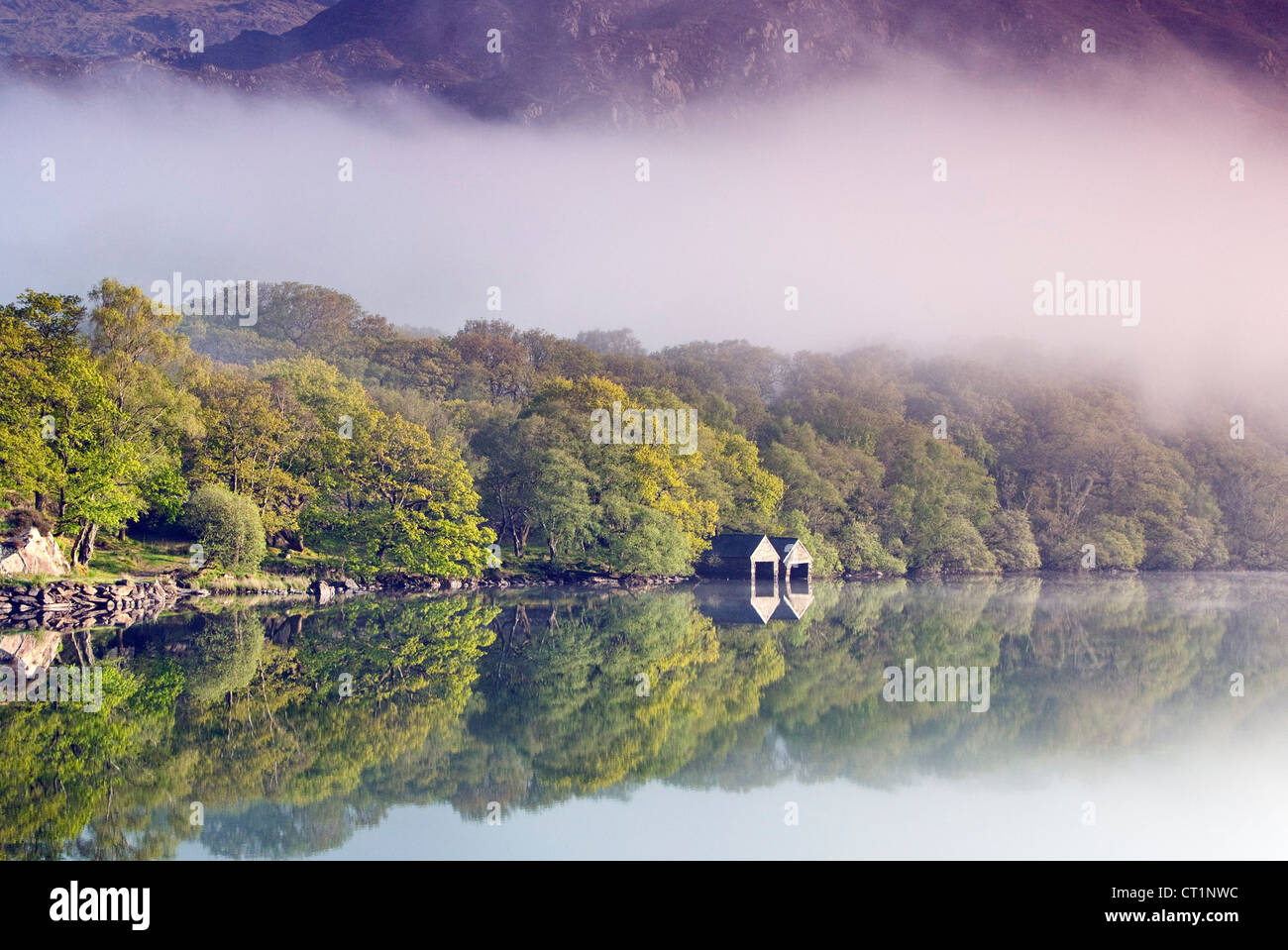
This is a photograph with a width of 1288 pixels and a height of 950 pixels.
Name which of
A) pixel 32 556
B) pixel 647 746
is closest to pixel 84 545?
pixel 32 556

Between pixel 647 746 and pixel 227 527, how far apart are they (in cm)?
3068

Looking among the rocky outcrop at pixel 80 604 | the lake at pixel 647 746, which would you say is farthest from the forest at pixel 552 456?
the lake at pixel 647 746

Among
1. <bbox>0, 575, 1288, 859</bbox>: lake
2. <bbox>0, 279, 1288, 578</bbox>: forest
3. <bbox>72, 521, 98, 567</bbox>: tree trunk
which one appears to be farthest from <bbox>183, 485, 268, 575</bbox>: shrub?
<bbox>0, 575, 1288, 859</bbox>: lake

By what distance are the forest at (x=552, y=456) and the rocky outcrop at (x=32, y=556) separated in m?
1.16

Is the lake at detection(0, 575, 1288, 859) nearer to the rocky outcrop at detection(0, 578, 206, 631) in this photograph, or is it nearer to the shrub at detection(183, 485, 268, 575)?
the rocky outcrop at detection(0, 578, 206, 631)

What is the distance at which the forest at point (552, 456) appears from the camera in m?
43.6

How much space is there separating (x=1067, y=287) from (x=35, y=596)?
15666cm

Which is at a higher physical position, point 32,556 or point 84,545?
point 84,545

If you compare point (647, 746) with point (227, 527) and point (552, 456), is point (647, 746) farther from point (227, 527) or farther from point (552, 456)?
point (552, 456)

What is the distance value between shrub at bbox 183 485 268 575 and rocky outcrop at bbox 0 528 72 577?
6.07m

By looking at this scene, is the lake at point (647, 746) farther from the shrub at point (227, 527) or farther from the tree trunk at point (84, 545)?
the shrub at point (227, 527)

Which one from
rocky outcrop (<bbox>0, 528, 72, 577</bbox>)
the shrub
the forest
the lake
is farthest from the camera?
the shrub

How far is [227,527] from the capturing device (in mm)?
44344

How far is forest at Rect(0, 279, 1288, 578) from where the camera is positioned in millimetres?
43594
